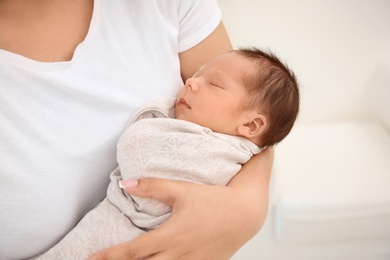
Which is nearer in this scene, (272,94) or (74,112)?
(74,112)

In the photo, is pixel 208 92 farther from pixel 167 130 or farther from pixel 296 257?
pixel 296 257

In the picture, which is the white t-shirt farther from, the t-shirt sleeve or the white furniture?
the white furniture

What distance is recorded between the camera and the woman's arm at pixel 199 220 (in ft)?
2.36

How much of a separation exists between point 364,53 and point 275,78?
1.04 metres

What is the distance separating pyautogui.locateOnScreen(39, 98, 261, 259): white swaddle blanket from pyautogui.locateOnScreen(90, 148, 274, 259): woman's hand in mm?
38

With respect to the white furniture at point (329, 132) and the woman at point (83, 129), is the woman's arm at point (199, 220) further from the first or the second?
the white furniture at point (329, 132)

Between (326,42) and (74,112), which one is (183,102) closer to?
(74,112)

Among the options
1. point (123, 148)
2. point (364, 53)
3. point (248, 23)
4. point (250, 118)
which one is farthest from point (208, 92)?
point (364, 53)

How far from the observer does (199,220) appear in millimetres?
760

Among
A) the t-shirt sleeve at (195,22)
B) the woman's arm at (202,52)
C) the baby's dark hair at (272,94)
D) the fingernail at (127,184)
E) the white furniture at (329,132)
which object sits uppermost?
the t-shirt sleeve at (195,22)

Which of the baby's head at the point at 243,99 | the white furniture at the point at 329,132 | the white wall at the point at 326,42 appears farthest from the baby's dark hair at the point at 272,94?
the white wall at the point at 326,42

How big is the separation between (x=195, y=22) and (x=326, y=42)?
0.97 meters

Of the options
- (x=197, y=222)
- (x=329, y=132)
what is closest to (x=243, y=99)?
(x=197, y=222)

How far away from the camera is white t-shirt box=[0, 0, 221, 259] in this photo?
718mm
